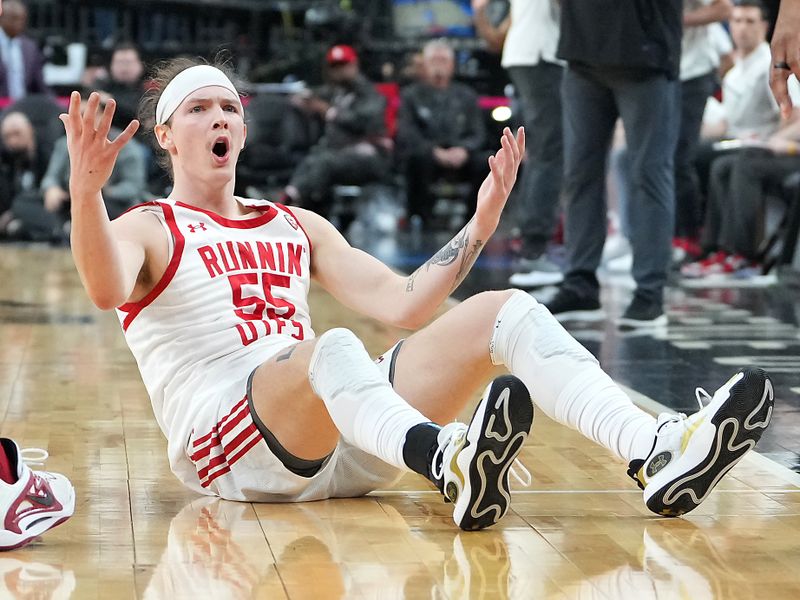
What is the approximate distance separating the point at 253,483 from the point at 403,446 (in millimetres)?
492

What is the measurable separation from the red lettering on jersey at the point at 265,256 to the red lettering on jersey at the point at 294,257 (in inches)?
1.9

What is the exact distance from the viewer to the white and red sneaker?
261 centimetres

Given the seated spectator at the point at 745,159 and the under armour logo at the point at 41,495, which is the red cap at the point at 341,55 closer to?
the seated spectator at the point at 745,159

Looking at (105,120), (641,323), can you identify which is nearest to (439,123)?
(641,323)

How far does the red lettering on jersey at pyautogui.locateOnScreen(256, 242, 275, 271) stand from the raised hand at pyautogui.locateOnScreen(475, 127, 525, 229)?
0.47m

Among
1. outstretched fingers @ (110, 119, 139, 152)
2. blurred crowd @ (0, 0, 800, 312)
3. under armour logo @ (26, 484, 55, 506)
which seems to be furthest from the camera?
blurred crowd @ (0, 0, 800, 312)

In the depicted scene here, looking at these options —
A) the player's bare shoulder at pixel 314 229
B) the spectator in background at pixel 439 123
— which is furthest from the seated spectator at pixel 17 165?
the player's bare shoulder at pixel 314 229

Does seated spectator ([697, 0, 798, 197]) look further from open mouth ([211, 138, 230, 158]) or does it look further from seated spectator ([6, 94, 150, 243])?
open mouth ([211, 138, 230, 158])

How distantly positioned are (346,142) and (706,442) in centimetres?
838

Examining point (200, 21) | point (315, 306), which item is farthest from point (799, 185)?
point (200, 21)

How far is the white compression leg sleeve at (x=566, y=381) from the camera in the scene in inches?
108

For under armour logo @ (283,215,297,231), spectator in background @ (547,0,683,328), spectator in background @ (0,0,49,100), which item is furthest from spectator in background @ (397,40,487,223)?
under armour logo @ (283,215,297,231)

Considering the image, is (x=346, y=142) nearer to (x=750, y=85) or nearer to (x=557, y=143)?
(x=750, y=85)

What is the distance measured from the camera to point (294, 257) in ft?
10.6
